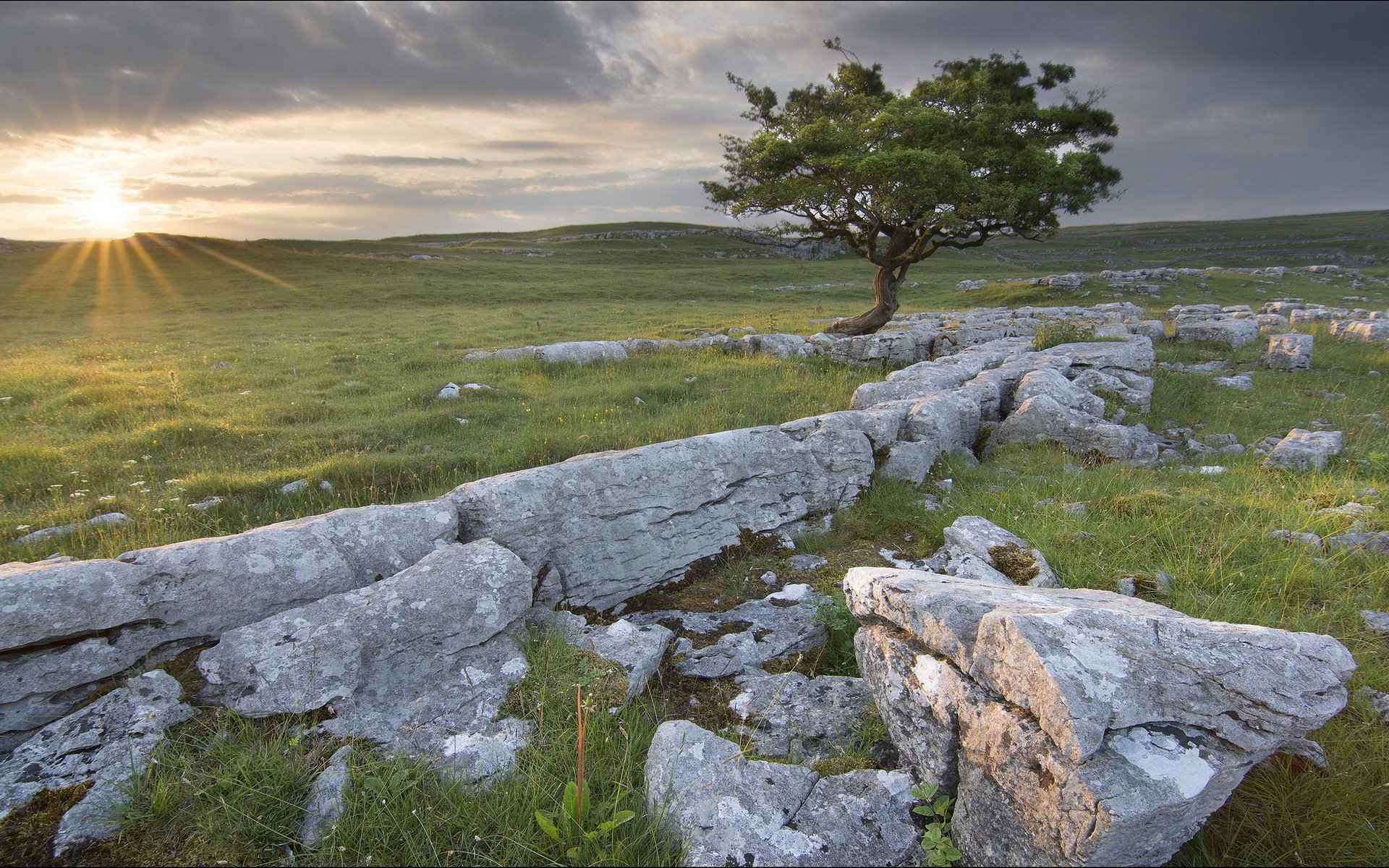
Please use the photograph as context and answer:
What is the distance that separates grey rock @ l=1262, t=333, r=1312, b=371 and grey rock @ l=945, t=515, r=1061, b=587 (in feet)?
43.6

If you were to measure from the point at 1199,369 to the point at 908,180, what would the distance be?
7.99 meters

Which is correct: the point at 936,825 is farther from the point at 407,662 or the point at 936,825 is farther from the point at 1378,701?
the point at 407,662

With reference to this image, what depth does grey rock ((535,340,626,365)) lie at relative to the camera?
1562 cm

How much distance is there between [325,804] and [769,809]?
2.14 m

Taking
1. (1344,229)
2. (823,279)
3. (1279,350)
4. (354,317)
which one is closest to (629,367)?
(1279,350)

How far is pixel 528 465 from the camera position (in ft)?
28.1

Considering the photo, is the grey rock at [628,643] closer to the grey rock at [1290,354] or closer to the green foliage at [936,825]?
the green foliage at [936,825]

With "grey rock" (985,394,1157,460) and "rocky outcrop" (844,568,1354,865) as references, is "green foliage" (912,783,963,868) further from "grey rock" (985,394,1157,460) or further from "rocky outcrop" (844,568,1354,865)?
"grey rock" (985,394,1157,460)

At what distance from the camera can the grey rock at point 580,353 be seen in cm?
1562

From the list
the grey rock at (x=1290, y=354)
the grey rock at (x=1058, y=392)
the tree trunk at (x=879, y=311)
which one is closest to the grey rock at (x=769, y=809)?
the grey rock at (x=1058, y=392)

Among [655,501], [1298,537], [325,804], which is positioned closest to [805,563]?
[655,501]

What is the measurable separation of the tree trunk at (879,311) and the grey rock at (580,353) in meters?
7.84

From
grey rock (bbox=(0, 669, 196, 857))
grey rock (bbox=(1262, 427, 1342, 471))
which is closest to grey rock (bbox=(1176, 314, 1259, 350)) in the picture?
grey rock (bbox=(1262, 427, 1342, 471))

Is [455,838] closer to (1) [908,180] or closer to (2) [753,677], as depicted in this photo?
(2) [753,677]
